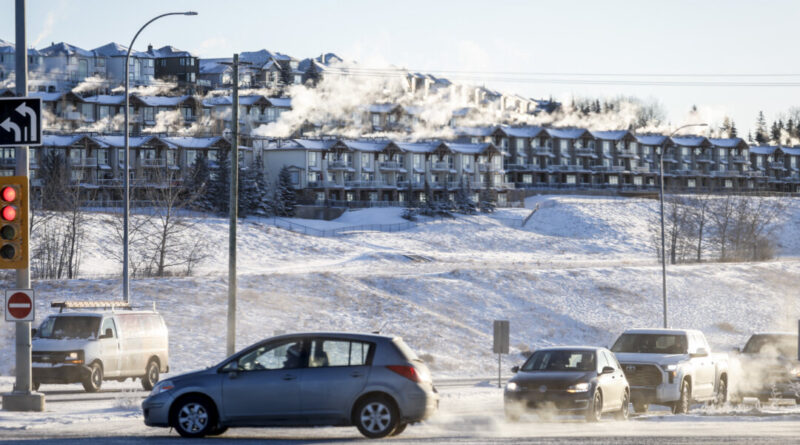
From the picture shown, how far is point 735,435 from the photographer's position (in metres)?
17.8

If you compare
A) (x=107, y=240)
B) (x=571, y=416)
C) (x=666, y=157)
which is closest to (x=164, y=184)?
(x=107, y=240)

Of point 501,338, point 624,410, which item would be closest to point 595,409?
point 624,410

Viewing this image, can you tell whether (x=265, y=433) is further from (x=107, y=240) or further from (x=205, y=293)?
(x=107, y=240)

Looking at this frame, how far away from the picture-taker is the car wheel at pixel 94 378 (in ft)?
89.4

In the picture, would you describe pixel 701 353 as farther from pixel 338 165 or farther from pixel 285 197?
pixel 338 165

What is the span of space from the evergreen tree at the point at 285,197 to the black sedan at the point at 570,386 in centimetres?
8218

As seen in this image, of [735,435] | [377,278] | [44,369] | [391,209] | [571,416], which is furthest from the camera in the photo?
[391,209]

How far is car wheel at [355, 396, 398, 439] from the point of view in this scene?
16609 mm

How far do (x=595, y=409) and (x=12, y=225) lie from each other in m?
10.6

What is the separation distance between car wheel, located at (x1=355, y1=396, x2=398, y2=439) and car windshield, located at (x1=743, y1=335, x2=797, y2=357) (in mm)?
14995

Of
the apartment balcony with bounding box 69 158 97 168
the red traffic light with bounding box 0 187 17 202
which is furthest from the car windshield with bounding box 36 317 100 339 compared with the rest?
the apartment balcony with bounding box 69 158 97 168

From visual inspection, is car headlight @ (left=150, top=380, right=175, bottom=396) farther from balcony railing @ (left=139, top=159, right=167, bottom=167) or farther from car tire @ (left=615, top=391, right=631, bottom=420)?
balcony railing @ (left=139, top=159, right=167, bottom=167)

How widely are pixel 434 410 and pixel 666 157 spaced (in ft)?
487

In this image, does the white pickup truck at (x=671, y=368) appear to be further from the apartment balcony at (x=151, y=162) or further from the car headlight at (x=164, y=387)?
the apartment balcony at (x=151, y=162)
